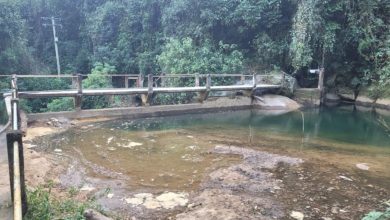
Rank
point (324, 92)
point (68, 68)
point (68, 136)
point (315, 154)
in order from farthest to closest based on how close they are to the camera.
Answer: point (68, 68) < point (324, 92) < point (68, 136) < point (315, 154)

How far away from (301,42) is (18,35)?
566 inches

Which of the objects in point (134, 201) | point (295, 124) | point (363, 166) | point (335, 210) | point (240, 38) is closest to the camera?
point (335, 210)

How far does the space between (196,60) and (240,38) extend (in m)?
3.99

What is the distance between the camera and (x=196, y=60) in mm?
16953

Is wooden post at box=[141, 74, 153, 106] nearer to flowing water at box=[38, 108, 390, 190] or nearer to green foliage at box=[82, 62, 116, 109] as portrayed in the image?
flowing water at box=[38, 108, 390, 190]

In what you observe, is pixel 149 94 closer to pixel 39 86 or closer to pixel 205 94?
pixel 205 94

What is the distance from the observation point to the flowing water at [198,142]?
6.66 m

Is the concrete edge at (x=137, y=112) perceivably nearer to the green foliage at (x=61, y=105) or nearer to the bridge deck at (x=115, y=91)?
the bridge deck at (x=115, y=91)

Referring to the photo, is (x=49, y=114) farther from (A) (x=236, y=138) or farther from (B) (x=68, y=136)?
(A) (x=236, y=138)

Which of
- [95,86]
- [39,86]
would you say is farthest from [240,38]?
[39,86]

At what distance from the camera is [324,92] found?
18.0 metres

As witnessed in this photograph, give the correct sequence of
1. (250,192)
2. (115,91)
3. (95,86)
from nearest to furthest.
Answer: (250,192)
(115,91)
(95,86)

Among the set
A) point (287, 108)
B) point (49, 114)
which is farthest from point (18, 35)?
point (287, 108)

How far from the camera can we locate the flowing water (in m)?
6.66
